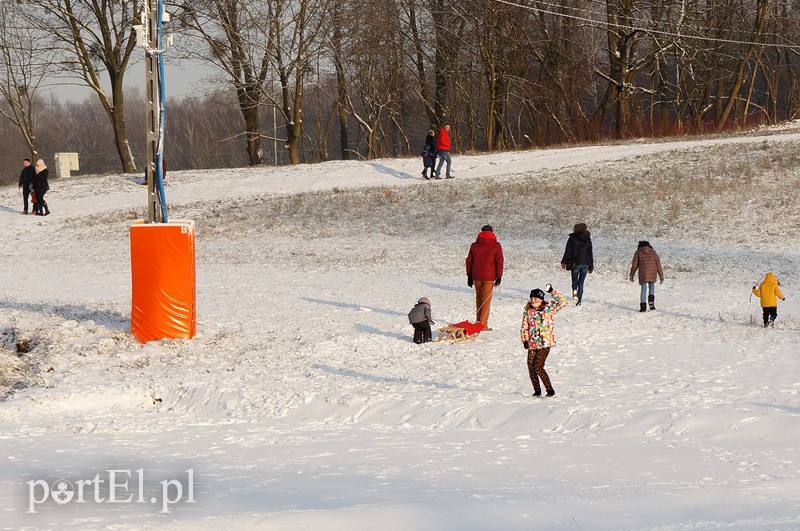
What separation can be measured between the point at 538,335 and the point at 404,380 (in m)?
2.07

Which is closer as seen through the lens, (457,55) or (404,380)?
(404,380)

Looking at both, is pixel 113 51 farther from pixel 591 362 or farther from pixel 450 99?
pixel 591 362

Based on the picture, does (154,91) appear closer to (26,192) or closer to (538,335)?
(538,335)

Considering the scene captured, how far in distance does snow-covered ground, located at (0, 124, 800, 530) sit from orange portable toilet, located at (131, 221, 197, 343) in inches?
16.9

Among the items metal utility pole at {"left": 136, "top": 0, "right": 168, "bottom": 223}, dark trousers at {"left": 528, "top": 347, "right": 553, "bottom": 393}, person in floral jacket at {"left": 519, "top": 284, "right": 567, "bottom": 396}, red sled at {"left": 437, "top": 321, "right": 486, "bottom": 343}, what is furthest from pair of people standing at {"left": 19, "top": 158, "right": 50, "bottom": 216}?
dark trousers at {"left": 528, "top": 347, "right": 553, "bottom": 393}

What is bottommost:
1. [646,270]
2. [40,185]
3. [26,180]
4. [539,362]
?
[539,362]

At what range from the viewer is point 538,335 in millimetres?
10555

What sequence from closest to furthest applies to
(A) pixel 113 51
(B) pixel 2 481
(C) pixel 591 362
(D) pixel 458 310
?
(B) pixel 2 481
(C) pixel 591 362
(D) pixel 458 310
(A) pixel 113 51

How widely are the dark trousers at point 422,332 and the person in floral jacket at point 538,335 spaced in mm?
3205

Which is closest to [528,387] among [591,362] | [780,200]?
[591,362]

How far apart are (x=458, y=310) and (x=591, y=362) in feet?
12.4

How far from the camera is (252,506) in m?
6.47

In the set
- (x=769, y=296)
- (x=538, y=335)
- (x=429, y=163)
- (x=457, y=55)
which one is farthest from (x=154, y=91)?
(x=457, y=55)

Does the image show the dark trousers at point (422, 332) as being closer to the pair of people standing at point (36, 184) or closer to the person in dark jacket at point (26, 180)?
the pair of people standing at point (36, 184)
